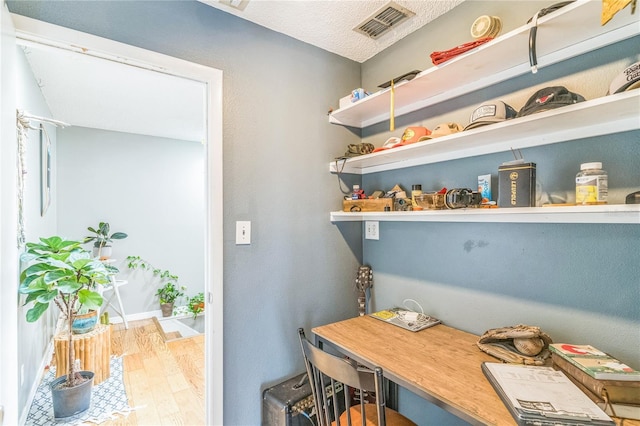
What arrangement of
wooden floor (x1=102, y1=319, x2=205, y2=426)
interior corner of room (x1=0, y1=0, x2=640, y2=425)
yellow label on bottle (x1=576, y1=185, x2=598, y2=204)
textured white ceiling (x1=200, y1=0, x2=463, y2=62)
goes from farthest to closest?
wooden floor (x1=102, y1=319, x2=205, y2=426) < textured white ceiling (x1=200, y1=0, x2=463, y2=62) < interior corner of room (x1=0, y1=0, x2=640, y2=425) < yellow label on bottle (x1=576, y1=185, x2=598, y2=204)

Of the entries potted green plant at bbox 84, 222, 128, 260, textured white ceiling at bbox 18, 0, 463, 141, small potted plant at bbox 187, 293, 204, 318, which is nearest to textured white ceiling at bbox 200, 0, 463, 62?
textured white ceiling at bbox 18, 0, 463, 141

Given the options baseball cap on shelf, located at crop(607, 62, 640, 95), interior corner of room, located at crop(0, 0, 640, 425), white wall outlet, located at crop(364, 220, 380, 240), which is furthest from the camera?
white wall outlet, located at crop(364, 220, 380, 240)

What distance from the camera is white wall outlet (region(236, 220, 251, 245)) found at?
1541mm

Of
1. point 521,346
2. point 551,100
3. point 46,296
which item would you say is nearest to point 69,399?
point 46,296

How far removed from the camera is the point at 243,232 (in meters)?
1.55

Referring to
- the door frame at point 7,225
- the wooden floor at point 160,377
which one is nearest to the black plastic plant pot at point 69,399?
the wooden floor at point 160,377

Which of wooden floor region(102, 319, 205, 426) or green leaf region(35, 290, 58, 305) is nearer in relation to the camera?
green leaf region(35, 290, 58, 305)

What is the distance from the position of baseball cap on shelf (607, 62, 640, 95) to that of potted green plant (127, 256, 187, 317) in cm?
460

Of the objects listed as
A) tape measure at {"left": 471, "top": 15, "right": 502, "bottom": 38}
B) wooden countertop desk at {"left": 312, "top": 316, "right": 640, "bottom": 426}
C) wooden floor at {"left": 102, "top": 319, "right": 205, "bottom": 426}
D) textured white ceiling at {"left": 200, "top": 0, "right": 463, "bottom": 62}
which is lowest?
wooden floor at {"left": 102, "top": 319, "right": 205, "bottom": 426}

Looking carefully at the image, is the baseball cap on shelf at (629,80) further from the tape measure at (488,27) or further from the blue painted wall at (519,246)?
the tape measure at (488,27)

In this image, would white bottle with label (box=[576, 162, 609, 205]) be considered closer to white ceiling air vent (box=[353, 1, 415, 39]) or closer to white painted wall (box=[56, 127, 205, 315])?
white ceiling air vent (box=[353, 1, 415, 39])

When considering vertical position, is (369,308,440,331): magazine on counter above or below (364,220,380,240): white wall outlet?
below

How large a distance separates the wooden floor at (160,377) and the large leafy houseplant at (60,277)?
467 millimetres

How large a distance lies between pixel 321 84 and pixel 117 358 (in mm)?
3133
